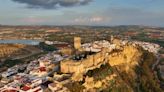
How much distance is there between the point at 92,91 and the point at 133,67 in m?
13.1

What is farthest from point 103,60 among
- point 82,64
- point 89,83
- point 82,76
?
point 89,83

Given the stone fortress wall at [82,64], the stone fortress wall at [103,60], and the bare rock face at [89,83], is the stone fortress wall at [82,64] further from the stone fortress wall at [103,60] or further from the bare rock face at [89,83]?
the bare rock face at [89,83]

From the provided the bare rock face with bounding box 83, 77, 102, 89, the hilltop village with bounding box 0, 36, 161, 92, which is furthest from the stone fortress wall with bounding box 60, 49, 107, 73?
the bare rock face with bounding box 83, 77, 102, 89

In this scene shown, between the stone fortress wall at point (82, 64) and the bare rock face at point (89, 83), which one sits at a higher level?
the stone fortress wall at point (82, 64)

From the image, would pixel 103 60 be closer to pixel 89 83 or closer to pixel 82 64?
pixel 82 64

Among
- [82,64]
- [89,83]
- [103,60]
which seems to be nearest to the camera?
[89,83]

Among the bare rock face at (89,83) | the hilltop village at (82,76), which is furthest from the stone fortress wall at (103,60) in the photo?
the bare rock face at (89,83)

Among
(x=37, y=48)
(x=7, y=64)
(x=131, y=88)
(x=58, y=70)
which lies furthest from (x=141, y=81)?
(x=37, y=48)

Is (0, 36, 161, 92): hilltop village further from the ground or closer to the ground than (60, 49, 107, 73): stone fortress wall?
closer to the ground

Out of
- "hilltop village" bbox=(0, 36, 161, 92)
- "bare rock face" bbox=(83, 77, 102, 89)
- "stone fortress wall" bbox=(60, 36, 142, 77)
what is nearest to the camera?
"hilltop village" bbox=(0, 36, 161, 92)

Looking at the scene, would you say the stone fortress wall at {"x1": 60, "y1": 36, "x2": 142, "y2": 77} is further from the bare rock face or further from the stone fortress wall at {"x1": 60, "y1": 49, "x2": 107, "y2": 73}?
the bare rock face

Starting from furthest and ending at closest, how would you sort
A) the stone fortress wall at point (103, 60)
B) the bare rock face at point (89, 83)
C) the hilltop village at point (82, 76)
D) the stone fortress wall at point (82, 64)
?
the stone fortress wall at point (103, 60)
the stone fortress wall at point (82, 64)
the bare rock face at point (89, 83)
the hilltop village at point (82, 76)

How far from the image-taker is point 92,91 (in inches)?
956

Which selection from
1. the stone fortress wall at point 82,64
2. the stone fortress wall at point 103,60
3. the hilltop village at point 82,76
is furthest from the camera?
the stone fortress wall at point 103,60
